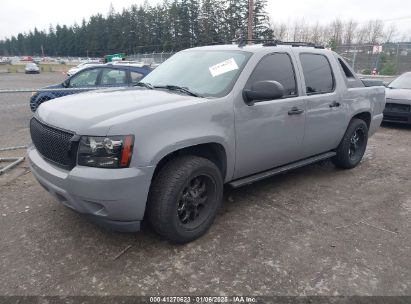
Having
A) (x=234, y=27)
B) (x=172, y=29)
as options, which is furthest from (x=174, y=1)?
(x=234, y=27)

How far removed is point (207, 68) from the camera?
3.83 metres

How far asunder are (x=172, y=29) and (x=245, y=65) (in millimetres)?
64879

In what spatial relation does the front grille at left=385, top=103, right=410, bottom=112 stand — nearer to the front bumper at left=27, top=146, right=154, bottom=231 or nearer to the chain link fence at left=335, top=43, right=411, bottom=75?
the front bumper at left=27, top=146, right=154, bottom=231

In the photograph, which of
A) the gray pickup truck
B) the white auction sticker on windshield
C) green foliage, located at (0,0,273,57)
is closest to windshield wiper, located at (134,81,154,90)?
the gray pickup truck

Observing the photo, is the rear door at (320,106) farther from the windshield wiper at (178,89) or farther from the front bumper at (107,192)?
the front bumper at (107,192)

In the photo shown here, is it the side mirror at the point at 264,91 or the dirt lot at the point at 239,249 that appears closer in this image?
the dirt lot at the point at 239,249

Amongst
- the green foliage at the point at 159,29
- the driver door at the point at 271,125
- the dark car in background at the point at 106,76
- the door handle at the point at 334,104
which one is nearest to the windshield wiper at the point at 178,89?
the driver door at the point at 271,125

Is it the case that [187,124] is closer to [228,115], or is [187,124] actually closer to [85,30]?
[228,115]

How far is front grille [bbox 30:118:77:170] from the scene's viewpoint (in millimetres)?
2855

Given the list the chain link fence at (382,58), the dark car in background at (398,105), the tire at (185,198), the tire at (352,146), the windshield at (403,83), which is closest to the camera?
the tire at (185,198)

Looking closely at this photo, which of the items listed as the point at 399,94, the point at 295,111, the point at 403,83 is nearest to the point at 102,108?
the point at 295,111

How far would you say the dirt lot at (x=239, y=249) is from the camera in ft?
8.96

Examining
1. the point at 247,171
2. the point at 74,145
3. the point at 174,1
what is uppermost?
the point at 174,1

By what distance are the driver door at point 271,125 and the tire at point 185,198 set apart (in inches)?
16.9
